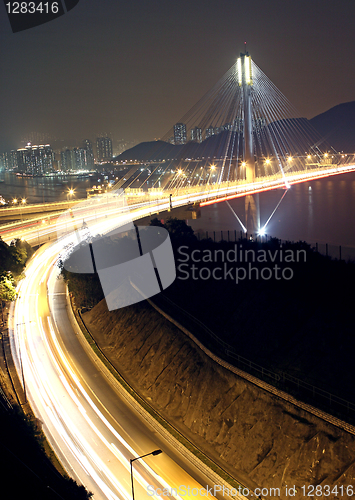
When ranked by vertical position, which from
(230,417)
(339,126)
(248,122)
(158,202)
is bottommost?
(230,417)

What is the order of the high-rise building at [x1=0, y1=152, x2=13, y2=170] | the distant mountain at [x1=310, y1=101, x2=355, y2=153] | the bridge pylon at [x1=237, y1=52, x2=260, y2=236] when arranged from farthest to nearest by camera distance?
the high-rise building at [x1=0, y1=152, x2=13, y2=170] → the distant mountain at [x1=310, y1=101, x2=355, y2=153] → the bridge pylon at [x1=237, y1=52, x2=260, y2=236]

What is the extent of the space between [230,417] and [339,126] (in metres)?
57.3

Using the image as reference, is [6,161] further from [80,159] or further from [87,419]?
[87,419]

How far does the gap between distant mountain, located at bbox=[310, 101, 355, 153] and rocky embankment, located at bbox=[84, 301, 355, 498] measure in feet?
148

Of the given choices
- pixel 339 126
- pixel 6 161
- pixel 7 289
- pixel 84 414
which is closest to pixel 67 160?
pixel 6 161

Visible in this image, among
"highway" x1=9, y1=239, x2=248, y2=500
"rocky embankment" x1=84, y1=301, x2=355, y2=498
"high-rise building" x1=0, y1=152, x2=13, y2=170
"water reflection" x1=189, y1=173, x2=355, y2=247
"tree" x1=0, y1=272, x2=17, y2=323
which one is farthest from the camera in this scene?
"high-rise building" x1=0, y1=152, x2=13, y2=170

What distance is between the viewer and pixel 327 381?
569 cm

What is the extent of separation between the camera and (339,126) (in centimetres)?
5578

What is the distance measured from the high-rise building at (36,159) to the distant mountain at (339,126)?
52188 mm

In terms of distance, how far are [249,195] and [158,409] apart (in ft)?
40.8

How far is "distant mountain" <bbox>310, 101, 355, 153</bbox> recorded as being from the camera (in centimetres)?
4988

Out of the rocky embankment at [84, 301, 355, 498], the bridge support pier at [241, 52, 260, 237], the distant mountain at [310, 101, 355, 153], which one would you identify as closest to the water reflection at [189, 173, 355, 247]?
the bridge support pier at [241, 52, 260, 237]

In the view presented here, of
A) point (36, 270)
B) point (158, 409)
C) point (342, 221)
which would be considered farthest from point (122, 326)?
point (342, 221)

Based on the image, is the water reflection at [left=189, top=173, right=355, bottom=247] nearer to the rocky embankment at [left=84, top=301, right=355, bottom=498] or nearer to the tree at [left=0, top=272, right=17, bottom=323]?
the tree at [left=0, top=272, right=17, bottom=323]
